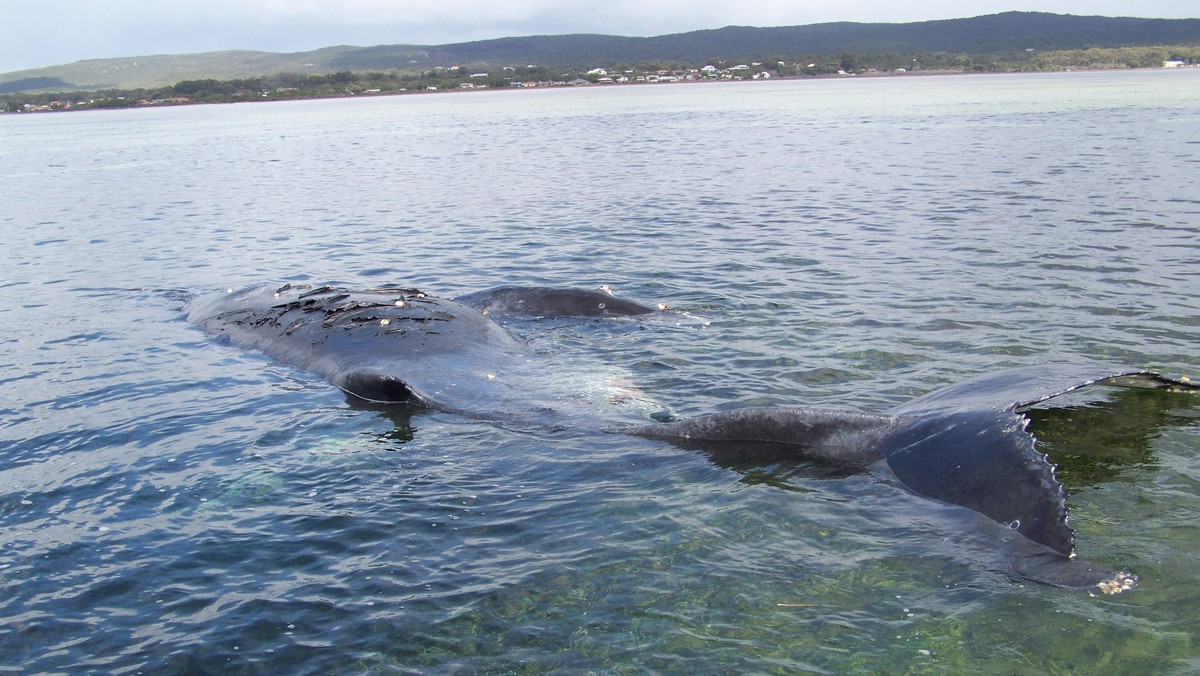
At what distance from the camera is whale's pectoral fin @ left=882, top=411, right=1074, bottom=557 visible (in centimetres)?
666

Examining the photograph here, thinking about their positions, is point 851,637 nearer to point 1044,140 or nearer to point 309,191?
point 309,191

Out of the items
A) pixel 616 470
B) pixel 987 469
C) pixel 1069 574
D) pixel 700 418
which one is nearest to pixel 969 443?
pixel 987 469

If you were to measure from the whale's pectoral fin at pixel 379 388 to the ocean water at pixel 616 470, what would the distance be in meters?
0.29

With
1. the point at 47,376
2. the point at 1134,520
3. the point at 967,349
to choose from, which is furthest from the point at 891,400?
the point at 47,376

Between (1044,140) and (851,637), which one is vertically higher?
(1044,140)

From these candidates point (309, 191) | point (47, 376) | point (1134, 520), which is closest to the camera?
point (1134, 520)

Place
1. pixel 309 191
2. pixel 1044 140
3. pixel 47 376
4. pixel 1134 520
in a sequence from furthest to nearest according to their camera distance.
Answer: pixel 1044 140
pixel 309 191
pixel 47 376
pixel 1134 520

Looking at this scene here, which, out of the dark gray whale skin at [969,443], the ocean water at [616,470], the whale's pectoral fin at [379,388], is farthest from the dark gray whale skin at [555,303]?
the dark gray whale skin at [969,443]

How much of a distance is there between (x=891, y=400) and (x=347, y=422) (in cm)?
654

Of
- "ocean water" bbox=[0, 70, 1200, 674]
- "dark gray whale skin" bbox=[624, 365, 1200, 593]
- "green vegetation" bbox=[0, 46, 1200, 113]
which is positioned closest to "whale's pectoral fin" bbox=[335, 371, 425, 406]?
"ocean water" bbox=[0, 70, 1200, 674]

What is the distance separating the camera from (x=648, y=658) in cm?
607

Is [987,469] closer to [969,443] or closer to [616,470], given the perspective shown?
[969,443]

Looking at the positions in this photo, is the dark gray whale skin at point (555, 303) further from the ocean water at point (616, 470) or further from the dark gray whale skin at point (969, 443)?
the dark gray whale skin at point (969, 443)

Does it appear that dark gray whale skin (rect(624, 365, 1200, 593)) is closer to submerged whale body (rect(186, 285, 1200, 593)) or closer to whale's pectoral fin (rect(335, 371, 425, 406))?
submerged whale body (rect(186, 285, 1200, 593))
